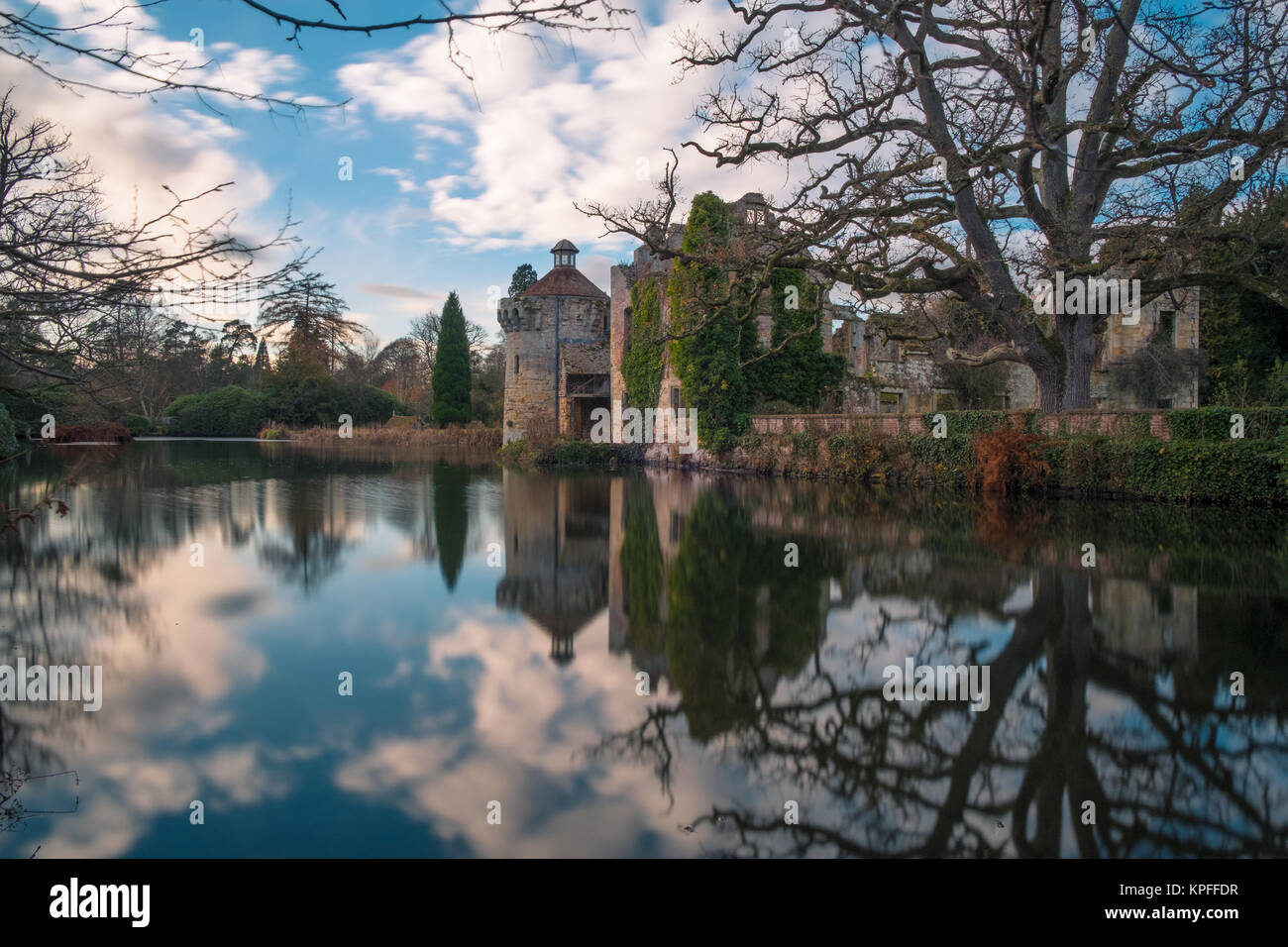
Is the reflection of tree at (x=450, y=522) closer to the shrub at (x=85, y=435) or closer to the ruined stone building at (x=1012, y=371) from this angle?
the ruined stone building at (x=1012, y=371)

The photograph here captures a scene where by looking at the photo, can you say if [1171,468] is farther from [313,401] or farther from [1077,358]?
[313,401]

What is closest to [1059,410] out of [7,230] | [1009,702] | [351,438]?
[1009,702]

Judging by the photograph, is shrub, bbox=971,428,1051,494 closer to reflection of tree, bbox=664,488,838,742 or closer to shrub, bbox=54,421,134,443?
reflection of tree, bbox=664,488,838,742

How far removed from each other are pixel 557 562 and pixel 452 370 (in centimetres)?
3712

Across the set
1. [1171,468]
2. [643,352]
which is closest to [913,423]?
[1171,468]

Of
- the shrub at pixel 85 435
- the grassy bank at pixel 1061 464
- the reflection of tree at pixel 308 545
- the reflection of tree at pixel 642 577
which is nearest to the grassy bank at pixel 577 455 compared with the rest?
the grassy bank at pixel 1061 464

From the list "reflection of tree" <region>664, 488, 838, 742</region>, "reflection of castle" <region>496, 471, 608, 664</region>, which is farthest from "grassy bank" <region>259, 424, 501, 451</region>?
"reflection of tree" <region>664, 488, 838, 742</region>

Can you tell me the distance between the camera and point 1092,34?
12.4m

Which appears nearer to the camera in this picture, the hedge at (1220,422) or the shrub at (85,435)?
the hedge at (1220,422)

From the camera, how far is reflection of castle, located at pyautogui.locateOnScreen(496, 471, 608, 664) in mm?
6777

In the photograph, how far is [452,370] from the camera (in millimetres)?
44812

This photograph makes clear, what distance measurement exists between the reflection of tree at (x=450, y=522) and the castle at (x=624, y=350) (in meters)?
8.64

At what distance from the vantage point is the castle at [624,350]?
1095 inches
